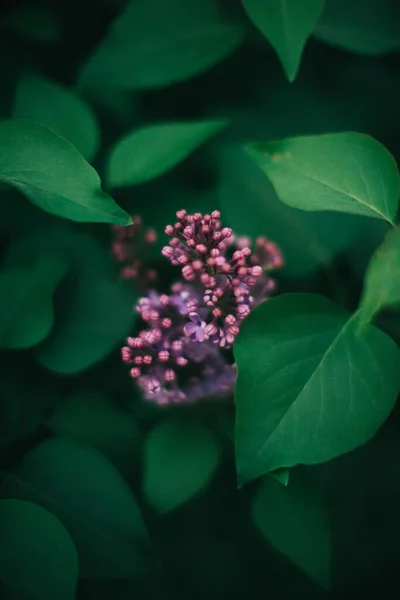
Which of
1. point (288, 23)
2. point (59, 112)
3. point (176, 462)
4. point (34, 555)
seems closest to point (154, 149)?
point (59, 112)

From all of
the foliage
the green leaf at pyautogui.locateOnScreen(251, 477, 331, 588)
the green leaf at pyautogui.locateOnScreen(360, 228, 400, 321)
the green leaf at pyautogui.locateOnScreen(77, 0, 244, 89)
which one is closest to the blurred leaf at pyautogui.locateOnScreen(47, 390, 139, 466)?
the foliage

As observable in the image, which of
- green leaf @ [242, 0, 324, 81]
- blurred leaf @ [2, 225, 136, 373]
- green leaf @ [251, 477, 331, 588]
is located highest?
green leaf @ [242, 0, 324, 81]

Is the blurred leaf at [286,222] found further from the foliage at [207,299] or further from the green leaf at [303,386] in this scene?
the green leaf at [303,386]

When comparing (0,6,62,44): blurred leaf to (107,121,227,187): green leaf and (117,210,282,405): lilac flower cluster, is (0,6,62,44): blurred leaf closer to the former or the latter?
(107,121,227,187): green leaf

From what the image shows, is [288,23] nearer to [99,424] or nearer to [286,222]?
[286,222]

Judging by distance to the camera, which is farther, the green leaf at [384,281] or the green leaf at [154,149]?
the green leaf at [154,149]

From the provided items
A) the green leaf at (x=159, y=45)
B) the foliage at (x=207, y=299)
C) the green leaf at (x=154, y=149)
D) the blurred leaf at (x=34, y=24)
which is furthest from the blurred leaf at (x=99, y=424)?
the blurred leaf at (x=34, y=24)
